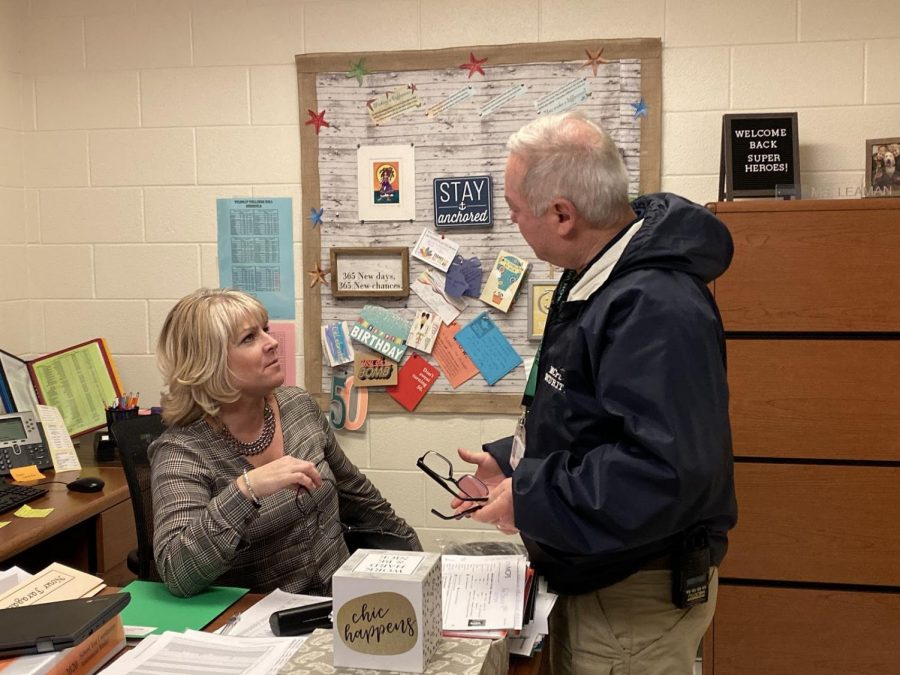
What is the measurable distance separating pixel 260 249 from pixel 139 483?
122 cm

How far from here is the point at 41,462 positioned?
8.95ft

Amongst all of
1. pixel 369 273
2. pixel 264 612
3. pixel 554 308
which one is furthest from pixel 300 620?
pixel 369 273

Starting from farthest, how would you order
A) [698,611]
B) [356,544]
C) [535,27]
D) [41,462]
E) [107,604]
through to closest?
[535,27], [41,462], [356,544], [698,611], [107,604]

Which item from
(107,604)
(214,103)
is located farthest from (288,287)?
(107,604)

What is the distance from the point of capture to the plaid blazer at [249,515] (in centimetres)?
171

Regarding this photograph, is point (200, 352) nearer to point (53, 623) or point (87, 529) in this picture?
point (53, 623)

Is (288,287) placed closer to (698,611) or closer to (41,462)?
(41,462)

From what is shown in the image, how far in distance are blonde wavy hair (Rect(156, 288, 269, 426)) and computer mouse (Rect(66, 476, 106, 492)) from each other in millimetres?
669

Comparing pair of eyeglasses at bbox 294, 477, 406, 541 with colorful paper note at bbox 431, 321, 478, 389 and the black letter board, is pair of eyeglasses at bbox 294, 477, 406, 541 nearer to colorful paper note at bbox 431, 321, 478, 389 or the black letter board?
colorful paper note at bbox 431, 321, 478, 389

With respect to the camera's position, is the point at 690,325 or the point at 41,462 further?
the point at 41,462

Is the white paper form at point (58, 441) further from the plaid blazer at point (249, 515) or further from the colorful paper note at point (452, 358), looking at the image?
the colorful paper note at point (452, 358)

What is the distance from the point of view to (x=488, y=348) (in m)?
3.06

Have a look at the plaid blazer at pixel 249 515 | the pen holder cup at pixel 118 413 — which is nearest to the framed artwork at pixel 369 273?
the pen holder cup at pixel 118 413

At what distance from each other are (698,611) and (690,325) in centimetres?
60
